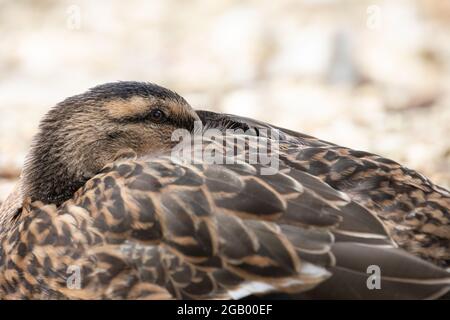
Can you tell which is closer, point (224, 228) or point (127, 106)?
point (224, 228)

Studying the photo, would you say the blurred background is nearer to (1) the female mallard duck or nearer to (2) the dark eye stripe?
(2) the dark eye stripe

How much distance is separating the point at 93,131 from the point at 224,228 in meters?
1.24

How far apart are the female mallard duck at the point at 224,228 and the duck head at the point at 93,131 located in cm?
1

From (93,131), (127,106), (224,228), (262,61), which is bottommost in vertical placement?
(224,228)

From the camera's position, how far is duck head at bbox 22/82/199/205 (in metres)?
4.73

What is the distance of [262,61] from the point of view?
10172 millimetres

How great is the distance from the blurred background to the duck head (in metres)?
2.40

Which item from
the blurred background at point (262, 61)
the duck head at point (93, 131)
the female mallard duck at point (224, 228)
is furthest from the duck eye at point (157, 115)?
the blurred background at point (262, 61)

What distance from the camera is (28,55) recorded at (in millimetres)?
10477

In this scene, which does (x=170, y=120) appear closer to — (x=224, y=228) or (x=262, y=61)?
(x=224, y=228)

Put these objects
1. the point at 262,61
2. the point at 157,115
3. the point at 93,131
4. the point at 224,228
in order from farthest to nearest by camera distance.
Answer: the point at 262,61 → the point at 157,115 → the point at 93,131 → the point at 224,228


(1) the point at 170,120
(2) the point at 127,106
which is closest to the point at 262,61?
(1) the point at 170,120

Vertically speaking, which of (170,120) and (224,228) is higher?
(170,120)

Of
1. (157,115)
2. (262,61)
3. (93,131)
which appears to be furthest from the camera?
(262,61)
